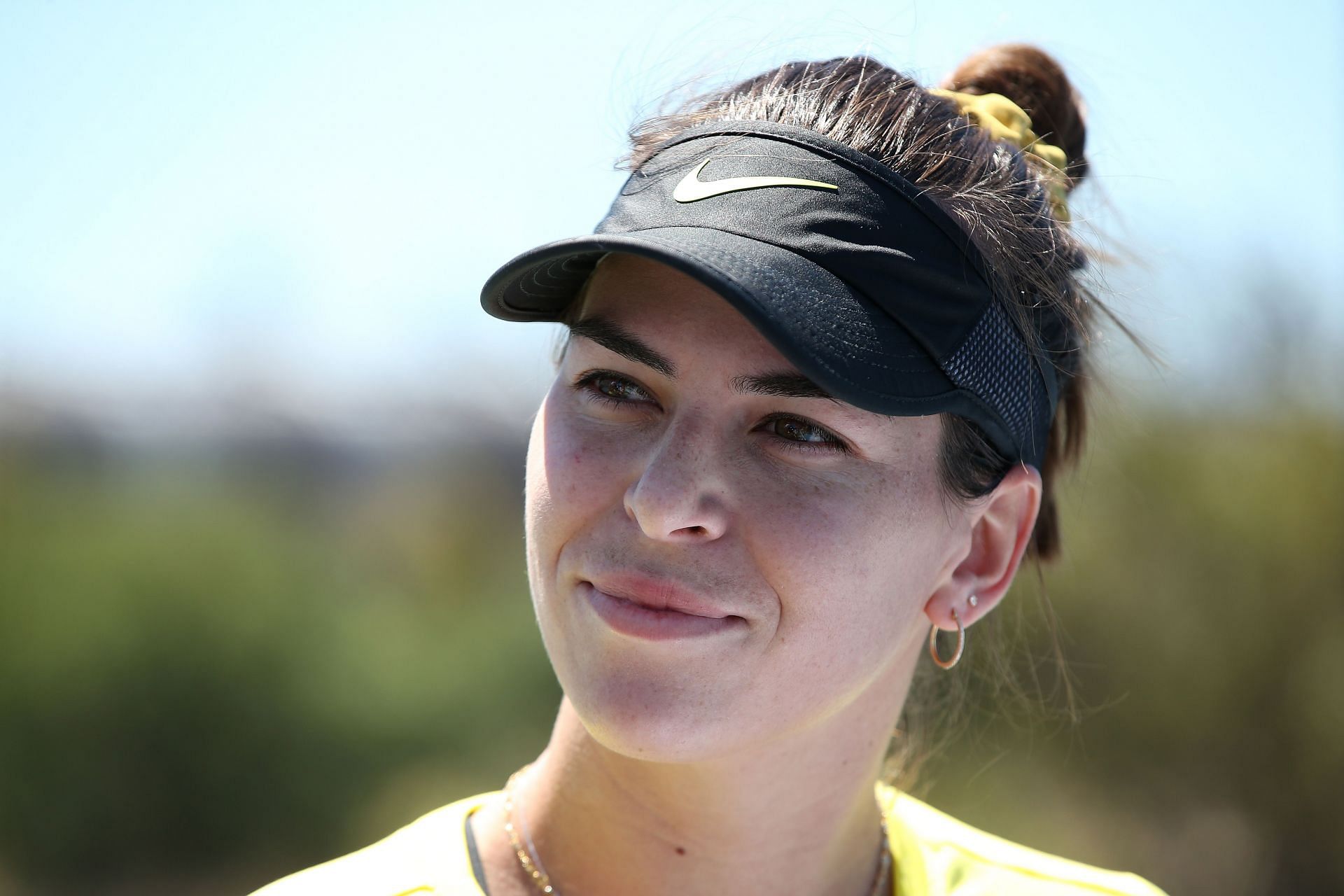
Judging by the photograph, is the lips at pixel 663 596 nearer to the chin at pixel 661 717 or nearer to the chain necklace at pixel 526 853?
the chin at pixel 661 717

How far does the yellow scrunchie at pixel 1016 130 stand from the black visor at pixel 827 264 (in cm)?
48

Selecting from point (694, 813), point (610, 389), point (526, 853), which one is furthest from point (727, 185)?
point (526, 853)

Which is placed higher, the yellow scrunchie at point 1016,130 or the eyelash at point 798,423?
the yellow scrunchie at point 1016,130

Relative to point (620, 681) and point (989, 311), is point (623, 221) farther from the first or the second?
point (620, 681)

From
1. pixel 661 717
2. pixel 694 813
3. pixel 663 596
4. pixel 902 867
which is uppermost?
pixel 663 596

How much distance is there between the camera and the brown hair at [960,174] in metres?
1.97

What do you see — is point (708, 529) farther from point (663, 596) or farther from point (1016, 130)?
point (1016, 130)

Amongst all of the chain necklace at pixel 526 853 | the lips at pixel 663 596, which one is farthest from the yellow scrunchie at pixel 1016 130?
the chain necklace at pixel 526 853

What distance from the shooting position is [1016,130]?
2363mm

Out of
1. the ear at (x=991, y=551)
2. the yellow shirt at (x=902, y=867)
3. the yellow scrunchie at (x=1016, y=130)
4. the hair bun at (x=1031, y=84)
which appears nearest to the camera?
the yellow shirt at (x=902, y=867)

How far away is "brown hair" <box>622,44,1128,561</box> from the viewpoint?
1.97 meters

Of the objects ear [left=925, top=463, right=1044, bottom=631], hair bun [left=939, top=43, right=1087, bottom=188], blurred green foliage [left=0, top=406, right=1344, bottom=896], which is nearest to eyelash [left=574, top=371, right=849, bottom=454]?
ear [left=925, top=463, right=1044, bottom=631]

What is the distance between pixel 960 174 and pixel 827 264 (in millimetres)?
429

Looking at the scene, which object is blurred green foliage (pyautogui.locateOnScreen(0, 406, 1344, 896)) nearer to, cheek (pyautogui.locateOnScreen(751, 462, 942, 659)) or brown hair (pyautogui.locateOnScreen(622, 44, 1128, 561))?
brown hair (pyautogui.locateOnScreen(622, 44, 1128, 561))
